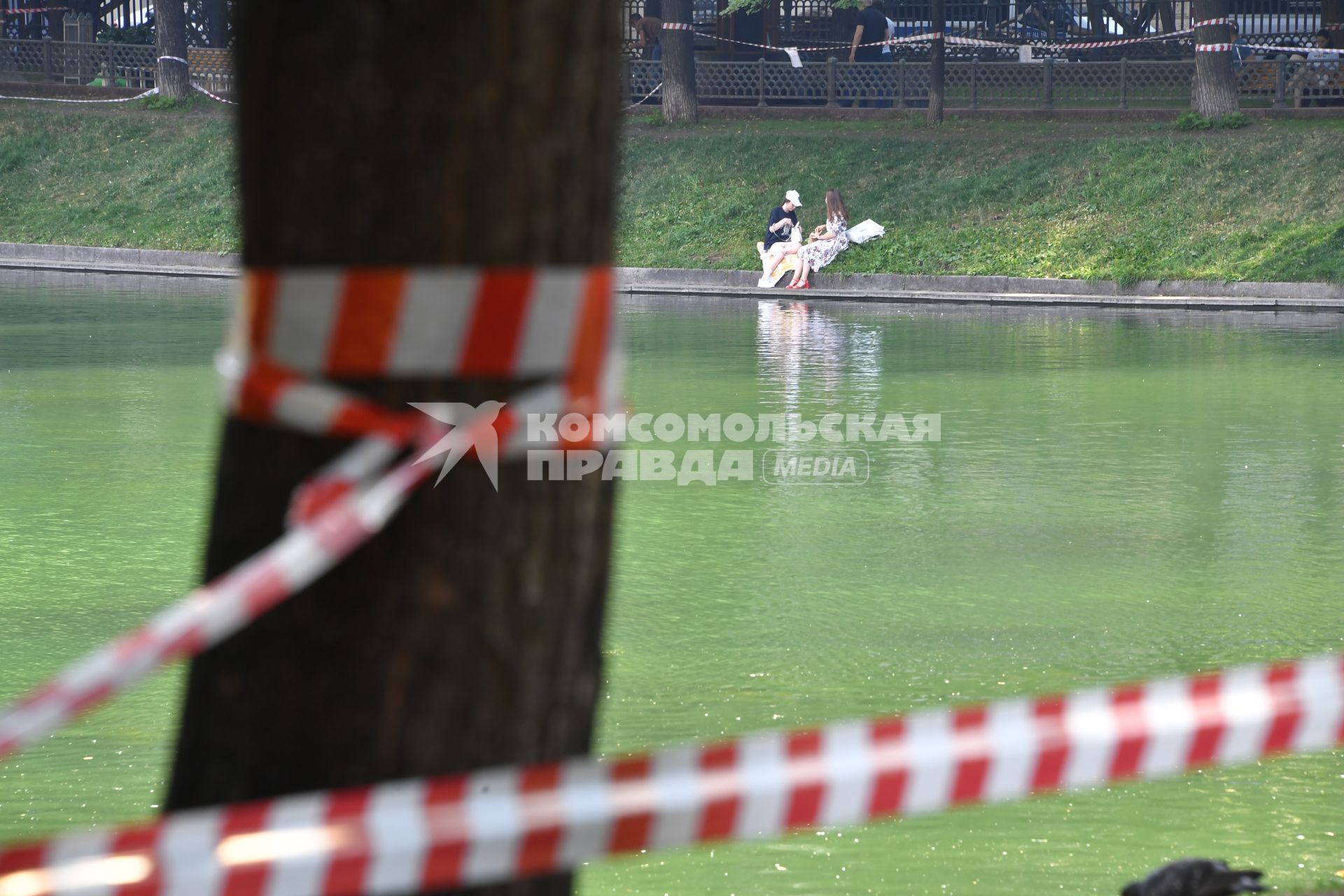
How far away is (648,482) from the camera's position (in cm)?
1101

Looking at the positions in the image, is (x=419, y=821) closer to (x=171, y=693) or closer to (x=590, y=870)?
(x=590, y=870)

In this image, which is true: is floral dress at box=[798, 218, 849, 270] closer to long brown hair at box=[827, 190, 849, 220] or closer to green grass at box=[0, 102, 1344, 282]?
long brown hair at box=[827, 190, 849, 220]

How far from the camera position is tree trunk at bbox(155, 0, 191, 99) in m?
35.0

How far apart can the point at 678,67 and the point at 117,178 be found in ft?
31.6

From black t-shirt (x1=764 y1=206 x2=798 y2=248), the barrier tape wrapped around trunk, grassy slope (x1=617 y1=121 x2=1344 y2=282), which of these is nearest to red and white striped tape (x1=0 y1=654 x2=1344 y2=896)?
the barrier tape wrapped around trunk

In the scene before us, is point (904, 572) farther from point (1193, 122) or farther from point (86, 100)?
point (86, 100)

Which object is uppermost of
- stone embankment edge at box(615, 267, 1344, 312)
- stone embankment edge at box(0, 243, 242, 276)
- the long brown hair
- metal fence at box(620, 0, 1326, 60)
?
metal fence at box(620, 0, 1326, 60)

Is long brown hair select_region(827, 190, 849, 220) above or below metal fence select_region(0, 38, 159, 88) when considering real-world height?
below

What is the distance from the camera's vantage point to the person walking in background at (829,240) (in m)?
24.9

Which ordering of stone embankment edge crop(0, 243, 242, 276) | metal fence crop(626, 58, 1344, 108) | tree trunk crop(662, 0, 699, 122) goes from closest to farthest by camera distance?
stone embankment edge crop(0, 243, 242, 276) < metal fence crop(626, 58, 1344, 108) < tree trunk crop(662, 0, 699, 122)

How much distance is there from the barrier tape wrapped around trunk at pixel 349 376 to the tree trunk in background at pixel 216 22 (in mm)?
37186

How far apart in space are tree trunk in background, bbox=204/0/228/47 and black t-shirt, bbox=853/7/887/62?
12785 mm
